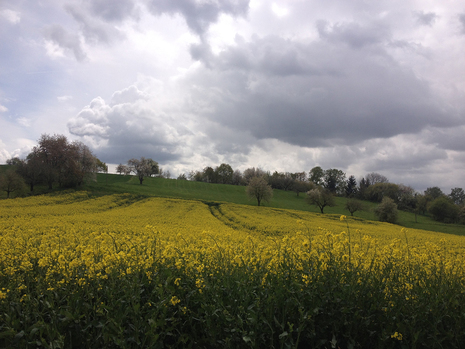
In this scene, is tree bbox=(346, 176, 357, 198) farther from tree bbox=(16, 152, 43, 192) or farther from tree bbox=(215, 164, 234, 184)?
tree bbox=(16, 152, 43, 192)

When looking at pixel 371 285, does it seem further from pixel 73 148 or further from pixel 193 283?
pixel 73 148

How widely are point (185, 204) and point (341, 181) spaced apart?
7821 cm

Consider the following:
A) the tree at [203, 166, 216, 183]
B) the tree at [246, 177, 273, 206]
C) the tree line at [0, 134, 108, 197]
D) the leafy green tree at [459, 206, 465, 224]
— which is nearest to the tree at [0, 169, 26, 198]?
the tree line at [0, 134, 108, 197]

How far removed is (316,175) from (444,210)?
4598cm

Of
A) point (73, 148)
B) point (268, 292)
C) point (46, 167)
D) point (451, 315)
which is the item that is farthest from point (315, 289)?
point (73, 148)

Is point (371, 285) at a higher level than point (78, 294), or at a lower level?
higher

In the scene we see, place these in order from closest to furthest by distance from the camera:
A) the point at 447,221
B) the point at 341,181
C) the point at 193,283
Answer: the point at 193,283
the point at 447,221
the point at 341,181

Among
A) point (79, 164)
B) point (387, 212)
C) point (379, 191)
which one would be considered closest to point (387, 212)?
point (387, 212)

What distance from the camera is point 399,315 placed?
4219 millimetres

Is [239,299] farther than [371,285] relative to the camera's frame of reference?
No

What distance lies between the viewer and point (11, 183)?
4075 centimetres

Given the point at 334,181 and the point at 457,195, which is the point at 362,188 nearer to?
the point at 334,181

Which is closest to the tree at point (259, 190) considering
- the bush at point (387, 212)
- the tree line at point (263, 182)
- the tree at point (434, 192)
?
the tree line at point (263, 182)

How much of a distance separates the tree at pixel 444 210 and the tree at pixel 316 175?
4161 cm
